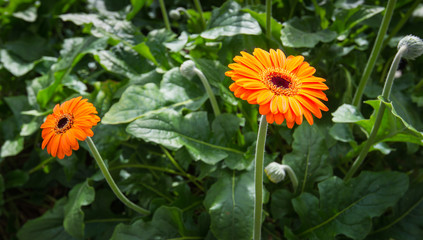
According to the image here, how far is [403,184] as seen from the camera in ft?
3.25

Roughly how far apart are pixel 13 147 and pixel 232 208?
81cm

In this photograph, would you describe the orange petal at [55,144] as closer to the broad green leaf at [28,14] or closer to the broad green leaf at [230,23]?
the broad green leaf at [230,23]

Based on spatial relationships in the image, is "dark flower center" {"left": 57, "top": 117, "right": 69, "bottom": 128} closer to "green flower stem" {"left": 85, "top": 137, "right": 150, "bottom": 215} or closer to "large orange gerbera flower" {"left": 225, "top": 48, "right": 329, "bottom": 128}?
"green flower stem" {"left": 85, "top": 137, "right": 150, "bottom": 215}

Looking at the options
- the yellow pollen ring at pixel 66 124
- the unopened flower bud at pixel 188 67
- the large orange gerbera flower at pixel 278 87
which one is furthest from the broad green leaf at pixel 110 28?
the large orange gerbera flower at pixel 278 87

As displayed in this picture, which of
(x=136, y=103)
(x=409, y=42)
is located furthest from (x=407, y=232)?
(x=136, y=103)

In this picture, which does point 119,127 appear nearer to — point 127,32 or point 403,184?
point 127,32

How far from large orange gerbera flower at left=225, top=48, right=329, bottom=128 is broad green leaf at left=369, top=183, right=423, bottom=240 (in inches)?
26.3

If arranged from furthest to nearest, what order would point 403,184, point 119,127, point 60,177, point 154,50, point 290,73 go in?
point 60,177, point 154,50, point 119,127, point 403,184, point 290,73

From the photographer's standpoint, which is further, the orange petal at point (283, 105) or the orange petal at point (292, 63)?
the orange petal at point (292, 63)

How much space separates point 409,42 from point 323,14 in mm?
565

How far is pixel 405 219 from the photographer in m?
1.14

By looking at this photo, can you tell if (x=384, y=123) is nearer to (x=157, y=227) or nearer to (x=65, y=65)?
(x=157, y=227)

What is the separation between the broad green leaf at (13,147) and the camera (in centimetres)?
127

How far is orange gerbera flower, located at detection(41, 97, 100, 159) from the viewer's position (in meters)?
0.67
